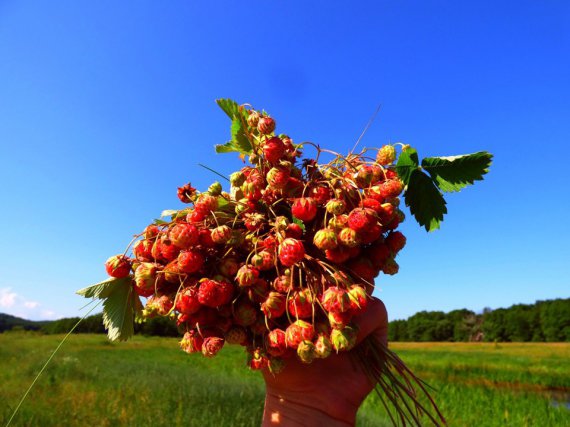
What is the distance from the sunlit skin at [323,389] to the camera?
56.8 inches

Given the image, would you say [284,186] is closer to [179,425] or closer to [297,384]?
[297,384]

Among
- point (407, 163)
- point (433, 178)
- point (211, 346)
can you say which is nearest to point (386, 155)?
point (407, 163)

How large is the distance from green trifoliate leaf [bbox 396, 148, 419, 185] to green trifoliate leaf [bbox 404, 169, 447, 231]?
0.11ft

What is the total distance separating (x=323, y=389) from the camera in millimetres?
1451

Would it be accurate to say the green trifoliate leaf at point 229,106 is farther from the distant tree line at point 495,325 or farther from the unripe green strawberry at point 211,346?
the distant tree line at point 495,325

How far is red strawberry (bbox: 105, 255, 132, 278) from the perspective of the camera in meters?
1.38

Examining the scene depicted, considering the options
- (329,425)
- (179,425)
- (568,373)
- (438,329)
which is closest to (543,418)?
(179,425)

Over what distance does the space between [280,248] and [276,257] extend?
6 cm

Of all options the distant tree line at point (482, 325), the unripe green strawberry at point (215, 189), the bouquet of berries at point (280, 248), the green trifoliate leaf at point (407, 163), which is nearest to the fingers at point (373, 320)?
the bouquet of berries at point (280, 248)

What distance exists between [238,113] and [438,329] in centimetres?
7523

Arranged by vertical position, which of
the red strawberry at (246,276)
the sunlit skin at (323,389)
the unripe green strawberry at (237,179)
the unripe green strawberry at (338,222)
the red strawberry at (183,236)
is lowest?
the sunlit skin at (323,389)

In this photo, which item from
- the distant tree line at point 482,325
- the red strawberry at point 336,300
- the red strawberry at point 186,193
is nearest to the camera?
the red strawberry at point 336,300

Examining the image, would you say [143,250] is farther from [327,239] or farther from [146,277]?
[327,239]

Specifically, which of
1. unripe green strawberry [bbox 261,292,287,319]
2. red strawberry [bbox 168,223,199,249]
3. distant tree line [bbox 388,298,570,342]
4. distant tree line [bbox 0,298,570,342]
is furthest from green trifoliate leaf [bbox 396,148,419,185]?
distant tree line [bbox 388,298,570,342]
